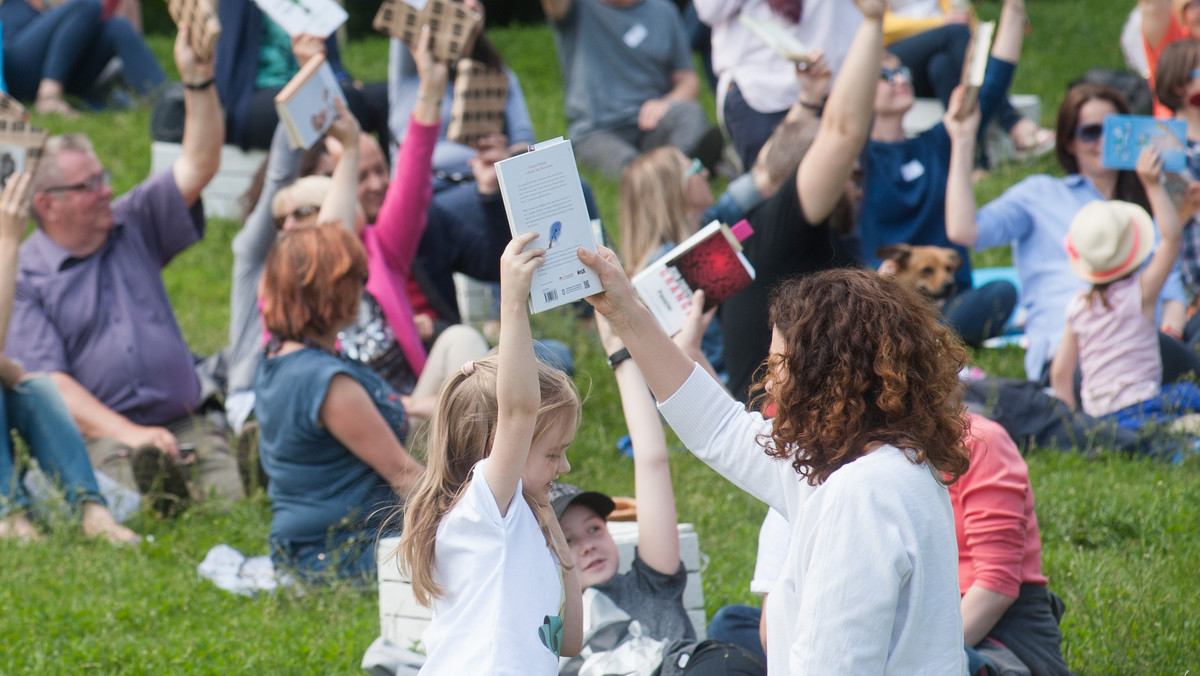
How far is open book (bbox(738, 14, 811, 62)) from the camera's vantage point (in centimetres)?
530

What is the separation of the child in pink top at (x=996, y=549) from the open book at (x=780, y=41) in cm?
277

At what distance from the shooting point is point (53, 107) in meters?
9.84

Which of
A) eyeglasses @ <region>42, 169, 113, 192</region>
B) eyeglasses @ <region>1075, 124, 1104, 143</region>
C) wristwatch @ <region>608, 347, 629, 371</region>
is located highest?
wristwatch @ <region>608, 347, 629, 371</region>

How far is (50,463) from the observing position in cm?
459

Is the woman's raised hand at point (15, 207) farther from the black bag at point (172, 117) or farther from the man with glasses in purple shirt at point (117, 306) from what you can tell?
the black bag at point (172, 117)

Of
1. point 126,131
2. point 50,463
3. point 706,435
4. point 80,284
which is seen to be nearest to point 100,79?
point 126,131

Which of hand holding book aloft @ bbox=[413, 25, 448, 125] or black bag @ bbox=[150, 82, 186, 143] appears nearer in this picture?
hand holding book aloft @ bbox=[413, 25, 448, 125]

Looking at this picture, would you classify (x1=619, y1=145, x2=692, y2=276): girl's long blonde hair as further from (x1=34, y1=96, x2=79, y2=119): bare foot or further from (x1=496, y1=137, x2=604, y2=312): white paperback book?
(x1=34, y1=96, x2=79, y2=119): bare foot

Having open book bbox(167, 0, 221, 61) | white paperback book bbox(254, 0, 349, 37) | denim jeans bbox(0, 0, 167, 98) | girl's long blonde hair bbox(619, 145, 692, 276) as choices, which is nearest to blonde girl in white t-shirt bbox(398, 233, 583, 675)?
girl's long blonde hair bbox(619, 145, 692, 276)

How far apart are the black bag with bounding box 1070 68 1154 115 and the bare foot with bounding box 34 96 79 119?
7.88m

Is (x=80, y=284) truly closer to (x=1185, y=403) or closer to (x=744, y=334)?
(x=744, y=334)

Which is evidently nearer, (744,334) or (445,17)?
(744,334)

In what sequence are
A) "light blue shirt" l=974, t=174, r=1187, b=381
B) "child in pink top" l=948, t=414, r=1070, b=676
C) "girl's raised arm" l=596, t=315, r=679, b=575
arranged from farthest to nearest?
"light blue shirt" l=974, t=174, r=1187, b=381
"girl's raised arm" l=596, t=315, r=679, b=575
"child in pink top" l=948, t=414, r=1070, b=676

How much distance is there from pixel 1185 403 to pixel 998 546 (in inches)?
94.7
